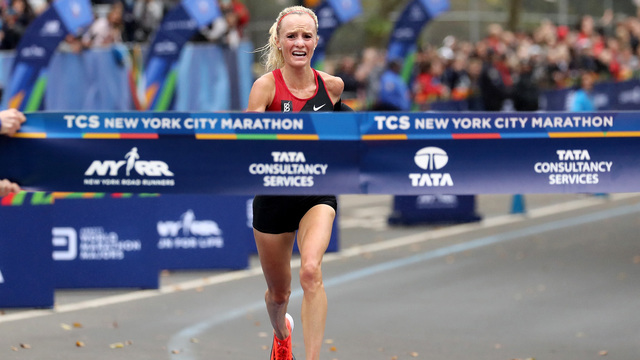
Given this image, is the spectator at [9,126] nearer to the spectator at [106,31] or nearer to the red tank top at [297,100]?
the red tank top at [297,100]

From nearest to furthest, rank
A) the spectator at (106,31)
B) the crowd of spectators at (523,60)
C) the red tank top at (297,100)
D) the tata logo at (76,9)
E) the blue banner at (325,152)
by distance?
the red tank top at (297,100) < the blue banner at (325,152) < the tata logo at (76,9) < the spectator at (106,31) < the crowd of spectators at (523,60)

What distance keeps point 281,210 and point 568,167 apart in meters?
1.75

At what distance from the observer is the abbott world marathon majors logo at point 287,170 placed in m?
7.10

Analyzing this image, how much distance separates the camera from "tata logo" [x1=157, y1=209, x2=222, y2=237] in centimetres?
1254

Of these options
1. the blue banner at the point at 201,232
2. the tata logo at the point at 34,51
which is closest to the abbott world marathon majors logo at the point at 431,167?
the blue banner at the point at 201,232

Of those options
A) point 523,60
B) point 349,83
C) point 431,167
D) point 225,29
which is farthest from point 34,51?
point 349,83

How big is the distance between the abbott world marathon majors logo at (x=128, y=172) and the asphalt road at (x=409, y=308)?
69.1 inches

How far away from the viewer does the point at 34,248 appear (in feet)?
33.4

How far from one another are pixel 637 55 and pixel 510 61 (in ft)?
10.1

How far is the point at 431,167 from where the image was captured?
23.8ft

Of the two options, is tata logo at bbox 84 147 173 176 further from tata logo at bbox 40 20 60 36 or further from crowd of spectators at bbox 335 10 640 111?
crowd of spectators at bbox 335 10 640 111

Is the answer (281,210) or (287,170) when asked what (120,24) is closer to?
(287,170)

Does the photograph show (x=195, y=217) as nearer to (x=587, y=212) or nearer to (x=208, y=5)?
(x=208, y=5)

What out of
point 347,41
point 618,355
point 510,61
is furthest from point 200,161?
point 347,41
